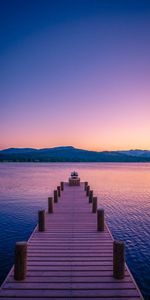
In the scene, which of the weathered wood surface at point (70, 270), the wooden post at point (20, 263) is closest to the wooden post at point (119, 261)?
the weathered wood surface at point (70, 270)

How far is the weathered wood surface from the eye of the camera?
780cm

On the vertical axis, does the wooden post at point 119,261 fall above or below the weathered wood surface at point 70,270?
above

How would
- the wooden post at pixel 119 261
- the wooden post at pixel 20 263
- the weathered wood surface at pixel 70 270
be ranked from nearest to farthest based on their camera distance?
the weathered wood surface at pixel 70 270
the wooden post at pixel 20 263
the wooden post at pixel 119 261

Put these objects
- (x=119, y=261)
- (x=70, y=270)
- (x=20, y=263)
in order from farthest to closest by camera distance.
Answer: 1. (x=70, y=270)
2. (x=119, y=261)
3. (x=20, y=263)

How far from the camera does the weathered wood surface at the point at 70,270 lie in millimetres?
7799

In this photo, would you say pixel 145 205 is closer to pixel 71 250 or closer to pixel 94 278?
pixel 71 250

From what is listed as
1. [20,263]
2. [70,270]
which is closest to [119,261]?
[70,270]

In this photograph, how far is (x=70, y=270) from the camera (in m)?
9.36

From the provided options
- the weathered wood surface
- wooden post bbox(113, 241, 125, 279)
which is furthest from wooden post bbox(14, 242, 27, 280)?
wooden post bbox(113, 241, 125, 279)

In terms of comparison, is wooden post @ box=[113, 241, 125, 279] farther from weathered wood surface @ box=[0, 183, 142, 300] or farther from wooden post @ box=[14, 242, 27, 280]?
wooden post @ box=[14, 242, 27, 280]

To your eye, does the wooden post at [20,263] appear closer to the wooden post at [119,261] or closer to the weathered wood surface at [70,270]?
the weathered wood surface at [70,270]

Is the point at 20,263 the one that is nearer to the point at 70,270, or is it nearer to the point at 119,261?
the point at 70,270

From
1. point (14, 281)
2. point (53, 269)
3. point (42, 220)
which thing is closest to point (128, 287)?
point (53, 269)

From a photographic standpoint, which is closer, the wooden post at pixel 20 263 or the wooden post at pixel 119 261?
the wooden post at pixel 20 263
